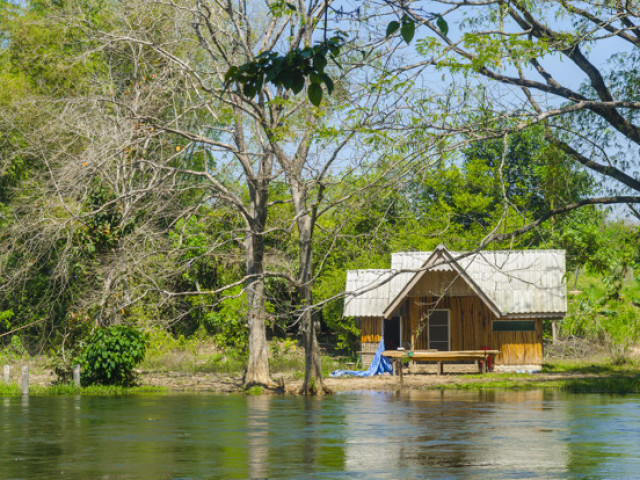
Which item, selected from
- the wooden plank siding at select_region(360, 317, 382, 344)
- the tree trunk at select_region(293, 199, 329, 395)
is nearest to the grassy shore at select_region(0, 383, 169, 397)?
the tree trunk at select_region(293, 199, 329, 395)

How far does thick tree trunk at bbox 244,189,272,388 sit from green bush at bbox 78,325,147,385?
3.56m

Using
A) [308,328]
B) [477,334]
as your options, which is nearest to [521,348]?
[477,334]

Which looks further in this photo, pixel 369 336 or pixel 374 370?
pixel 369 336

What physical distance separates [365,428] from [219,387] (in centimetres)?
1497

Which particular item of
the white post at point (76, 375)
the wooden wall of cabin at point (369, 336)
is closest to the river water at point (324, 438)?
the white post at point (76, 375)

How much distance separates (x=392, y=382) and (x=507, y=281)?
894 cm

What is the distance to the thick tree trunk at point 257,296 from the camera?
2992 cm

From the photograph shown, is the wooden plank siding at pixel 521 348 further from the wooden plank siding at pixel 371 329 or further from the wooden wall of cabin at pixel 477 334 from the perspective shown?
the wooden plank siding at pixel 371 329

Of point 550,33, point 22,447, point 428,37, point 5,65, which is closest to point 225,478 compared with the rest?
point 22,447

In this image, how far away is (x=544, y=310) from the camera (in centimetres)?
3716

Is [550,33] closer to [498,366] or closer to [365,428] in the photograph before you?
[365,428]

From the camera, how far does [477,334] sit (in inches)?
1529

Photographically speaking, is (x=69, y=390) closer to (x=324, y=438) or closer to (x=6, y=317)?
(x=6, y=317)

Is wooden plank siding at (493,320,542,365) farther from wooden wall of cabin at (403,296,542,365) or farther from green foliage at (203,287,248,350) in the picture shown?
green foliage at (203,287,248,350)
